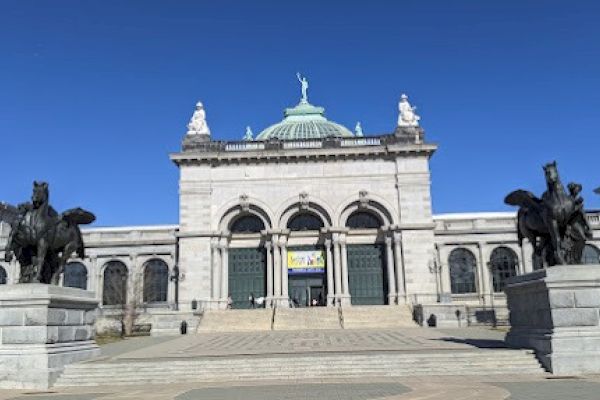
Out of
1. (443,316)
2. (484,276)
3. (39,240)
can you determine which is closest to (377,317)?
(443,316)

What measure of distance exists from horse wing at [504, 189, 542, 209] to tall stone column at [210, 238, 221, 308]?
29.8 metres

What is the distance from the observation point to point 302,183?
45438mm

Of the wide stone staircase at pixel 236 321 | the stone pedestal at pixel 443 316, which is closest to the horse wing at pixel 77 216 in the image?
the wide stone staircase at pixel 236 321

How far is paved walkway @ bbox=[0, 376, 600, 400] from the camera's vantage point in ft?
37.1

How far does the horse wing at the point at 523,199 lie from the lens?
1700 centimetres

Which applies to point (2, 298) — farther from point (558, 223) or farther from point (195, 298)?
point (195, 298)

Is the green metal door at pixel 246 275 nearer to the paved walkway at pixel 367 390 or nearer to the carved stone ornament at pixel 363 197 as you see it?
the carved stone ornament at pixel 363 197

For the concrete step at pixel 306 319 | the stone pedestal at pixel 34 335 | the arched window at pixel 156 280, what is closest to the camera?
the stone pedestal at pixel 34 335

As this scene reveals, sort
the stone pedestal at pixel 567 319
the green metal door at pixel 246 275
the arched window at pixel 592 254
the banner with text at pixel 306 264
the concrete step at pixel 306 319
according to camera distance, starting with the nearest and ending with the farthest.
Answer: the stone pedestal at pixel 567 319 < the concrete step at pixel 306 319 < the green metal door at pixel 246 275 < the banner with text at pixel 306 264 < the arched window at pixel 592 254

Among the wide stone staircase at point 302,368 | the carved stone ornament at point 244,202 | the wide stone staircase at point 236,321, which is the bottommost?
the wide stone staircase at point 302,368

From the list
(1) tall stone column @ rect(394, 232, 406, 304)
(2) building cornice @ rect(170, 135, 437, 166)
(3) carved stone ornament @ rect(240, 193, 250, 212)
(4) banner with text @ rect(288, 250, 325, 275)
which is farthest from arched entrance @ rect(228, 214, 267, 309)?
(1) tall stone column @ rect(394, 232, 406, 304)

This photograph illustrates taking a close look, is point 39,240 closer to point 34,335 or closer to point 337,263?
point 34,335

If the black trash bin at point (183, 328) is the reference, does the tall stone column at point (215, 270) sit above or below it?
above

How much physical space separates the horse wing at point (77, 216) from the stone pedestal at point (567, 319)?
1428 centimetres
